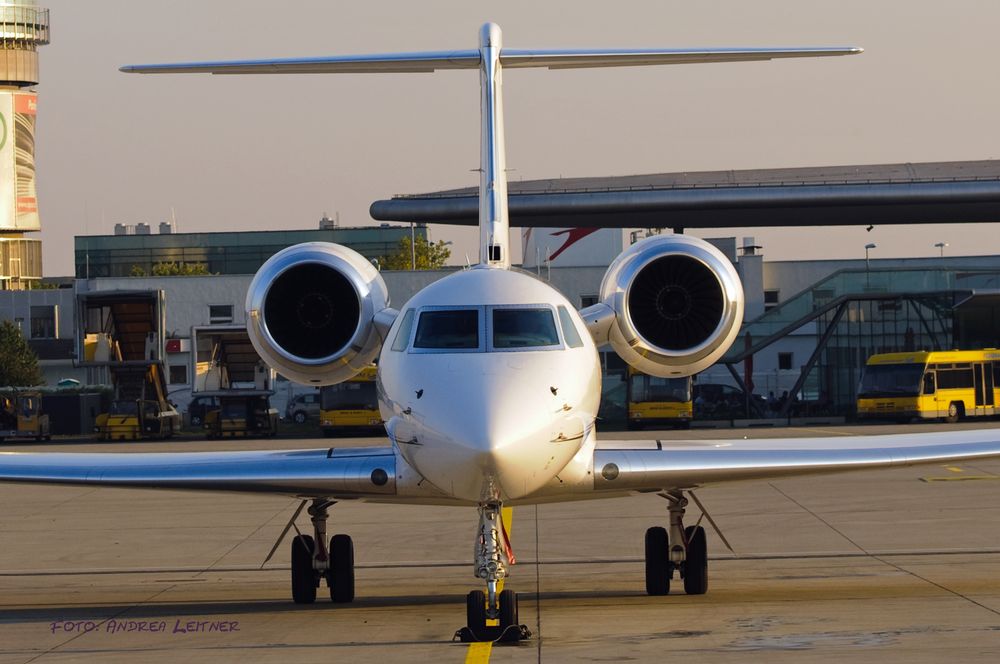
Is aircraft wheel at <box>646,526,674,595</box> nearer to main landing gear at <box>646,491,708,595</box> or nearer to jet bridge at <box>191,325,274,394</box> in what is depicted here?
main landing gear at <box>646,491,708,595</box>

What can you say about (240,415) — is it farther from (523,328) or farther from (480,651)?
A: (480,651)

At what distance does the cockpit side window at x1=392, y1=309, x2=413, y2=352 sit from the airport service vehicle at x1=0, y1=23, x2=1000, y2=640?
0.03 meters

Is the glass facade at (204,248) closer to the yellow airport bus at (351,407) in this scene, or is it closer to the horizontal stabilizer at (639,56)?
the yellow airport bus at (351,407)

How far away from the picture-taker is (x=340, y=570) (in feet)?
45.1

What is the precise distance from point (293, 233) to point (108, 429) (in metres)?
52.4

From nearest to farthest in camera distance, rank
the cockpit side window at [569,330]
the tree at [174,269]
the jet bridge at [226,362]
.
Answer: the cockpit side window at [569,330], the jet bridge at [226,362], the tree at [174,269]

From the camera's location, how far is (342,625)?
1220 centimetres

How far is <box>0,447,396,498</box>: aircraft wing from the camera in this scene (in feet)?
39.7

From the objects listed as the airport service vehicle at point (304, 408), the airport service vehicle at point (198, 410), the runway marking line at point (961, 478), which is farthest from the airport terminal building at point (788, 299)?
the runway marking line at point (961, 478)

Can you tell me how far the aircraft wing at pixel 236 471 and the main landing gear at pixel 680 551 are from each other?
2.95 meters

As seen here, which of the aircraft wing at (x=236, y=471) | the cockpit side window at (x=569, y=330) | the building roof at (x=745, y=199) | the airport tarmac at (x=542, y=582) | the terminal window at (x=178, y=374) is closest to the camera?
the airport tarmac at (x=542, y=582)

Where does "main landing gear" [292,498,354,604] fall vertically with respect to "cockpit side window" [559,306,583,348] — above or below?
below

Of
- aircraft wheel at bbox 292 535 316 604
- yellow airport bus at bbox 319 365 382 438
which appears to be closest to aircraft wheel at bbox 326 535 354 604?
aircraft wheel at bbox 292 535 316 604

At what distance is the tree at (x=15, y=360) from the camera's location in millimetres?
61844
